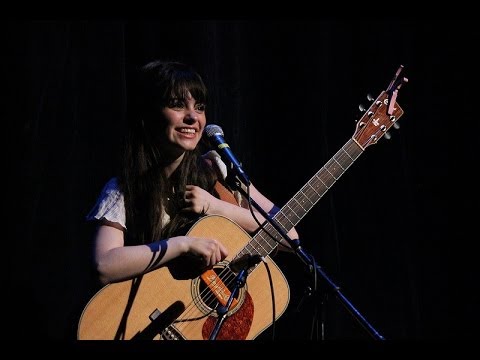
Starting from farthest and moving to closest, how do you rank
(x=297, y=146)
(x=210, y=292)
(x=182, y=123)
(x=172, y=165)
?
1. (x=297, y=146)
2. (x=172, y=165)
3. (x=182, y=123)
4. (x=210, y=292)

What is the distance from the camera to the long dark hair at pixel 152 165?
2498 millimetres

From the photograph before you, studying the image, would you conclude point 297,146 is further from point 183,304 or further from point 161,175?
point 183,304

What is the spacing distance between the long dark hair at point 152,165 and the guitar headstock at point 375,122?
0.65 m

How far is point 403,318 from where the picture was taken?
10.7 feet

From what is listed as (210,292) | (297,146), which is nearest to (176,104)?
(210,292)

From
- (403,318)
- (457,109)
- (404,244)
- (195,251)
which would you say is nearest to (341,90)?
(457,109)

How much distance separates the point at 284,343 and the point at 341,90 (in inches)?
75.4

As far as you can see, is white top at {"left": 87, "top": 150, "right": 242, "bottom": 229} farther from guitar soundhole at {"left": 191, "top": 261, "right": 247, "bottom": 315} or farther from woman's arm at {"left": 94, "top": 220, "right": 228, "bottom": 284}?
guitar soundhole at {"left": 191, "top": 261, "right": 247, "bottom": 315}

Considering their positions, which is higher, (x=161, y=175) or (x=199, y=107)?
(x=199, y=107)

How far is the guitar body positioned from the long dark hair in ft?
0.55

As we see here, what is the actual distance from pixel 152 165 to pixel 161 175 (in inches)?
2.1

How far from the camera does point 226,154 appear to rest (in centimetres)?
195

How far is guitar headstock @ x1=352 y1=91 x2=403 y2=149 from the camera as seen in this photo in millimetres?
2635

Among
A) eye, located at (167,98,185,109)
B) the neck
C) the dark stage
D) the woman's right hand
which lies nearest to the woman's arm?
the woman's right hand
